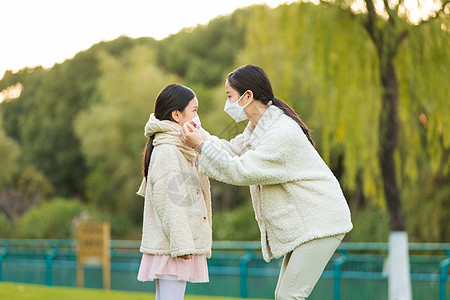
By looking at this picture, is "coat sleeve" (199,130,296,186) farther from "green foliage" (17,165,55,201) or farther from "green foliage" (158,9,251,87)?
"green foliage" (17,165,55,201)

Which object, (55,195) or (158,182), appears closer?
(158,182)

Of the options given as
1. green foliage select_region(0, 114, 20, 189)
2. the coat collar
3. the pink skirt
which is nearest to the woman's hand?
the coat collar

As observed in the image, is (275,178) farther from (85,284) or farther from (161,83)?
(161,83)

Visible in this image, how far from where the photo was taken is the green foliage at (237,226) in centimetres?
1767

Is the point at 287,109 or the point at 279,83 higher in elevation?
the point at 279,83

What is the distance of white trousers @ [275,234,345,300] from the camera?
10.5ft

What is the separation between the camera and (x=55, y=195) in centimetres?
3381

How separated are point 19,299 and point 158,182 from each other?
4.04 metres

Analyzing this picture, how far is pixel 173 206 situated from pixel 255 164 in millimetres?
519

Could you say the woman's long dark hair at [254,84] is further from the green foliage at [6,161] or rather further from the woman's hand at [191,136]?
the green foliage at [6,161]

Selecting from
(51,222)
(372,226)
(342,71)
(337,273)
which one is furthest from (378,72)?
(51,222)

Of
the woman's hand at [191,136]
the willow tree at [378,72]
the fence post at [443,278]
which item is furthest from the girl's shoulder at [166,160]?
the fence post at [443,278]

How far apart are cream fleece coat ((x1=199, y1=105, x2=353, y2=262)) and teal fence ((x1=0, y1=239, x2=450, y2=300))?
6.38m

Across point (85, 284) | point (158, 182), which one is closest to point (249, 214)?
point (85, 284)
